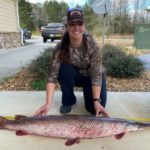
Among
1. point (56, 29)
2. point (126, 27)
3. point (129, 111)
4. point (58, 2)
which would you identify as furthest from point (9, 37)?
point (58, 2)

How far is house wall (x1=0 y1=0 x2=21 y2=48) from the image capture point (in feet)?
53.9

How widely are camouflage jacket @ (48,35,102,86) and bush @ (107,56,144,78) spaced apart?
2885 mm

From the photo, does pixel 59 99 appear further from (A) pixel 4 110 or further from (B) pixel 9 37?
(B) pixel 9 37

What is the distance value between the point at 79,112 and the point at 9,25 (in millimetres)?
14184

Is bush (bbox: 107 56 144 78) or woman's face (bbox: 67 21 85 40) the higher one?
woman's face (bbox: 67 21 85 40)

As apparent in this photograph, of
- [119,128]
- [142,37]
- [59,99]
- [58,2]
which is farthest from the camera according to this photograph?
[58,2]

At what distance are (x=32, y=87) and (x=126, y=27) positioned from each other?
32.3m

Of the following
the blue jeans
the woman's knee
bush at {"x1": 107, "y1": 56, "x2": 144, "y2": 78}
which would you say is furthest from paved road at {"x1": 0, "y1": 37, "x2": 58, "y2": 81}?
the woman's knee

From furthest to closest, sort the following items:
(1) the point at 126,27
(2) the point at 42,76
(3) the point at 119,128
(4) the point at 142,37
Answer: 1. (1) the point at 126,27
2. (4) the point at 142,37
3. (2) the point at 42,76
4. (3) the point at 119,128

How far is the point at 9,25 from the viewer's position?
18031mm

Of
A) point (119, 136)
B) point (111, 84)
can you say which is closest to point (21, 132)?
point (119, 136)

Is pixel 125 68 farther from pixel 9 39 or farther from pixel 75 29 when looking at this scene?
Answer: pixel 9 39

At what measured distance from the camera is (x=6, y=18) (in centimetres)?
1725

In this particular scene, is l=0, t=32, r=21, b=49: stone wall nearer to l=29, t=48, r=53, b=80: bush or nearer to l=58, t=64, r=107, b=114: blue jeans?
l=29, t=48, r=53, b=80: bush
